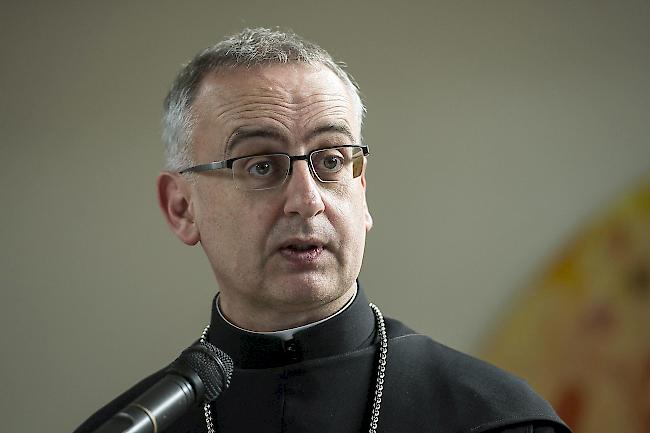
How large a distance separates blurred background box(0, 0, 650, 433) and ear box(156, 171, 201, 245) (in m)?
0.98

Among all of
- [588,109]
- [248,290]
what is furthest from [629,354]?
[248,290]

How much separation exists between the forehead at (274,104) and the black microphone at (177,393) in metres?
0.67

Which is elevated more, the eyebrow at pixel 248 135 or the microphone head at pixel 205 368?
the eyebrow at pixel 248 135

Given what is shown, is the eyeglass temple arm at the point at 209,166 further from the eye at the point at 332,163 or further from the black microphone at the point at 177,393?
the black microphone at the point at 177,393

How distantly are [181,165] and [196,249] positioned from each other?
1.10 meters

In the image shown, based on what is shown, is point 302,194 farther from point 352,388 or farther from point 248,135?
point 352,388

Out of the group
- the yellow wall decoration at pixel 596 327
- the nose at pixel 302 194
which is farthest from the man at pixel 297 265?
the yellow wall decoration at pixel 596 327

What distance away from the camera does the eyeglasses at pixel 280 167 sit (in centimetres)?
182

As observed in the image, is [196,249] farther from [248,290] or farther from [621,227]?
[621,227]

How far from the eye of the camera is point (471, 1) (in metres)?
3.02

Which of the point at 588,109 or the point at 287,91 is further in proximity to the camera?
the point at 588,109

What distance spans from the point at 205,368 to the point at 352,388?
719 millimetres

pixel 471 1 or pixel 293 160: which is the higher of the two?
pixel 471 1

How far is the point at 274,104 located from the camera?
1876 millimetres
